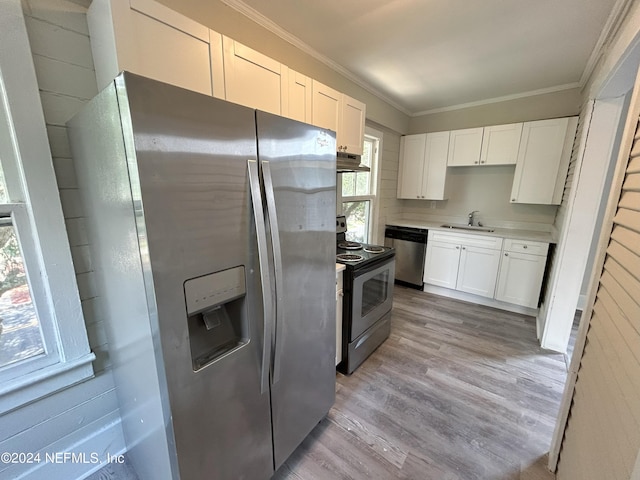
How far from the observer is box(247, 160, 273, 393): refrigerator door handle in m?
0.94

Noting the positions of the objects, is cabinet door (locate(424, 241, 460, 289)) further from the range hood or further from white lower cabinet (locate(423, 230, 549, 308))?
the range hood

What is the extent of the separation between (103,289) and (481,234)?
353 cm

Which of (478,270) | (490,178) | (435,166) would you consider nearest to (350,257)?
(478,270)

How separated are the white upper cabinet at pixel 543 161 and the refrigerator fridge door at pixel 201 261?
11.2ft

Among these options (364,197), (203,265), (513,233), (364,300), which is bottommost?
(364,300)

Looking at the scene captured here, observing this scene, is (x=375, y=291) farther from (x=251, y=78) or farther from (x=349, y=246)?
(x=251, y=78)

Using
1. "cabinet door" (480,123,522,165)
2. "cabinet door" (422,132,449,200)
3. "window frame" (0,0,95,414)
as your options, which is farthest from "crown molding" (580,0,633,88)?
"window frame" (0,0,95,414)

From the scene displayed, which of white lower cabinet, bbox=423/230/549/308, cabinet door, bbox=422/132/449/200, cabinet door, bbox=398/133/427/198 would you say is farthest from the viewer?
cabinet door, bbox=398/133/427/198

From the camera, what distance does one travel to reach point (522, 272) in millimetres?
2906

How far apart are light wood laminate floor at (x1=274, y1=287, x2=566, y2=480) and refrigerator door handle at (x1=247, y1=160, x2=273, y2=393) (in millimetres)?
776

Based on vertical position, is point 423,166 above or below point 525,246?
above

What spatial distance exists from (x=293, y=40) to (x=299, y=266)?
190 cm

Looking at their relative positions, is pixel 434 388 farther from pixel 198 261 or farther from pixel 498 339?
pixel 198 261

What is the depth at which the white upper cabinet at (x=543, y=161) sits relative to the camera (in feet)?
9.13
